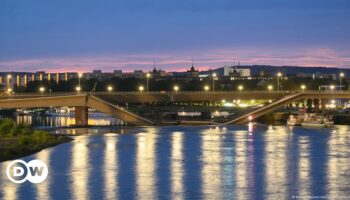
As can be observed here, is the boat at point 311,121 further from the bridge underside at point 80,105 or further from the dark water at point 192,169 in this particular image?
the dark water at point 192,169

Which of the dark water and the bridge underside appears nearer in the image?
the dark water

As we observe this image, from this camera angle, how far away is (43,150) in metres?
50.2

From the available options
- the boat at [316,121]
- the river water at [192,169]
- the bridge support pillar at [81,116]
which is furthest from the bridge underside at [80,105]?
the river water at [192,169]

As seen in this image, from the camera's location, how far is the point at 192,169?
3866 cm

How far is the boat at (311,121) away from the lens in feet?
271

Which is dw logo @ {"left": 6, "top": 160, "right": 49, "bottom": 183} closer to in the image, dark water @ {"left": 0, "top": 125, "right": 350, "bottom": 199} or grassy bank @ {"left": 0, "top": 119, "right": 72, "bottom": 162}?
dark water @ {"left": 0, "top": 125, "right": 350, "bottom": 199}

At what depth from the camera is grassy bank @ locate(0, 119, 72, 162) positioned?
4595 cm

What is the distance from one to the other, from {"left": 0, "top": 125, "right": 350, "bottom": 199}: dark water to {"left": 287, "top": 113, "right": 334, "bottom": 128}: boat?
22528 mm

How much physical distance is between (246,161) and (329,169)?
5617 millimetres

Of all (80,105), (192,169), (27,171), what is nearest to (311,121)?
(80,105)

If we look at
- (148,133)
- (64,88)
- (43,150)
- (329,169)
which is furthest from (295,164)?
(64,88)

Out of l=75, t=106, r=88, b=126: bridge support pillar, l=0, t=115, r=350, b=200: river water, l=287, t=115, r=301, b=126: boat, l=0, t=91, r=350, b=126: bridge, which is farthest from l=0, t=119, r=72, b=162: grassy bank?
l=287, t=115, r=301, b=126: boat

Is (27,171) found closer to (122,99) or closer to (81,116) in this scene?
(81,116)

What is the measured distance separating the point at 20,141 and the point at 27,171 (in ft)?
50.5
